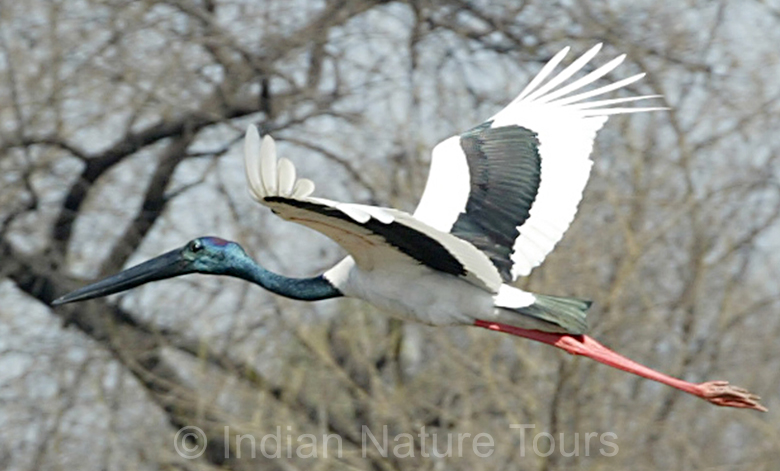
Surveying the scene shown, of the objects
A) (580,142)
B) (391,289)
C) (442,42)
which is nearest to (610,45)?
(442,42)

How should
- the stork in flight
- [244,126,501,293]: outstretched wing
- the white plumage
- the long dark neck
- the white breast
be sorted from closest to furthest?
1. [244,126,501,293]: outstretched wing
2. the white plumage
3. the stork in flight
4. the white breast
5. the long dark neck

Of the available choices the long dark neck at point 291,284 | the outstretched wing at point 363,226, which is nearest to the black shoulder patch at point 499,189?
the outstretched wing at point 363,226

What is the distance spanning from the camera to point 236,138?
1296 cm

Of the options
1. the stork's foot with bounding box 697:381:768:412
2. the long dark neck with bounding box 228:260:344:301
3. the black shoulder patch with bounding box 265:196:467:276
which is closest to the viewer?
the black shoulder patch with bounding box 265:196:467:276

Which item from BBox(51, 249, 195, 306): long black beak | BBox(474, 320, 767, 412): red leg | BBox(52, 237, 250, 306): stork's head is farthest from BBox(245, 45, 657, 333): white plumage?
BBox(51, 249, 195, 306): long black beak

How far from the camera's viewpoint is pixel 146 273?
7.61 m

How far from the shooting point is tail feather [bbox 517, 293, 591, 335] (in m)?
7.07

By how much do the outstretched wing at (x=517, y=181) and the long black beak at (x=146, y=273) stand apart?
2.94 feet

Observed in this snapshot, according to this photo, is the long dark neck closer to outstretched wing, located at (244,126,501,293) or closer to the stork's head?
the stork's head

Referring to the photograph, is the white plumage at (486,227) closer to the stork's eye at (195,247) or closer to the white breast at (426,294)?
the white breast at (426,294)

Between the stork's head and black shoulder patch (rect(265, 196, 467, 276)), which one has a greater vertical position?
black shoulder patch (rect(265, 196, 467, 276))

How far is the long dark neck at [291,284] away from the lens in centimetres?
731

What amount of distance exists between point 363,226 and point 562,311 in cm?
98

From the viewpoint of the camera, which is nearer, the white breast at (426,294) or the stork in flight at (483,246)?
the stork in flight at (483,246)
